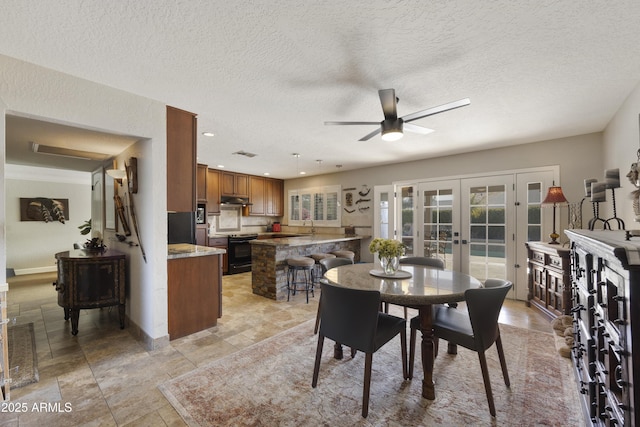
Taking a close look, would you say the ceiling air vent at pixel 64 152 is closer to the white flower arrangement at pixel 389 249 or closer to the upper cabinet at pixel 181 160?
the upper cabinet at pixel 181 160

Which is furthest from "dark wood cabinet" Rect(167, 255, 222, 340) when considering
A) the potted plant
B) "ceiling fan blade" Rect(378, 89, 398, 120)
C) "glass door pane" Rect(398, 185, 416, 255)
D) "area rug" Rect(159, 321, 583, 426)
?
"glass door pane" Rect(398, 185, 416, 255)

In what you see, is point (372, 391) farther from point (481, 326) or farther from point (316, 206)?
point (316, 206)

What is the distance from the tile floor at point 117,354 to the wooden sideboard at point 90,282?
34 cm

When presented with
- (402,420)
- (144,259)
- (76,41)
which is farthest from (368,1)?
(144,259)

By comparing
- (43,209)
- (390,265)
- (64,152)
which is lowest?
(390,265)

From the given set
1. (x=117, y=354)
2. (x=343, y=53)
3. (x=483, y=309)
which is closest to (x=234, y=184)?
(x=117, y=354)

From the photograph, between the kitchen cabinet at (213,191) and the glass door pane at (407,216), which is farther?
the kitchen cabinet at (213,191)

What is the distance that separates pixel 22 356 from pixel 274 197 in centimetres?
553

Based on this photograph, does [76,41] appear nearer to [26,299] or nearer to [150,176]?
[150,176]

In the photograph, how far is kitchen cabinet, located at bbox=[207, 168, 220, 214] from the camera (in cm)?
594

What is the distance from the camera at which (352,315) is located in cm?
181

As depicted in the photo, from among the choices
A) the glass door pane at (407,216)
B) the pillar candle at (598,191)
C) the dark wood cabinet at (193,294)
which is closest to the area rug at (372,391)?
the dark wood cabinet at (193,294)

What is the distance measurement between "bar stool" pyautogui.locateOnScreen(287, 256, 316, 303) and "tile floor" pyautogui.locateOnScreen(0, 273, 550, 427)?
0.79 ft

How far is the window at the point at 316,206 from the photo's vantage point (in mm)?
6605
